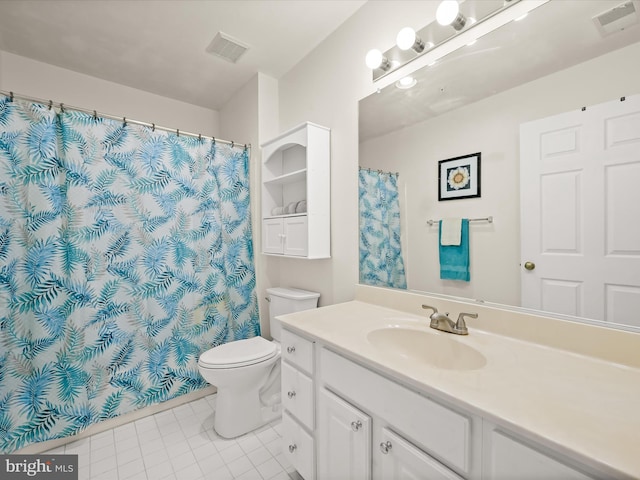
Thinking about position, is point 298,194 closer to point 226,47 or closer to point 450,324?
point 226,47

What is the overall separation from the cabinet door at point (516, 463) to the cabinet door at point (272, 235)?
5.17 feet

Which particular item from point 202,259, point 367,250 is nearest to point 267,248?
point 202,259

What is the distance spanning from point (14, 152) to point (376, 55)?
1.92m

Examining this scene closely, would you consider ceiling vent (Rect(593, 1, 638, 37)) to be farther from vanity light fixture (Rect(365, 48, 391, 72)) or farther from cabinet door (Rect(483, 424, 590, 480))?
cabinet door (Rect(483, 424, 590, 480))

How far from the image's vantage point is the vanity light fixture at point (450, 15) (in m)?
1.18

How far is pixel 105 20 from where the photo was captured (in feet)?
5.87

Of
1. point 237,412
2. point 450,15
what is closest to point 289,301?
point 237,412

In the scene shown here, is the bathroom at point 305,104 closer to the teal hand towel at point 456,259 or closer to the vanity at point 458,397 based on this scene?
the teal hand towel at point 456,259

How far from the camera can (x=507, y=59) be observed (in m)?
1.13

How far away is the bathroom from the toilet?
0.43 ft

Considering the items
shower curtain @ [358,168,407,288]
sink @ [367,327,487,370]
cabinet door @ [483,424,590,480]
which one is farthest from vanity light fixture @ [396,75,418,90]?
cabinet door @ [483,424,590,480]

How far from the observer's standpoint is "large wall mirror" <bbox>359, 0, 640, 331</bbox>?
0.88 m

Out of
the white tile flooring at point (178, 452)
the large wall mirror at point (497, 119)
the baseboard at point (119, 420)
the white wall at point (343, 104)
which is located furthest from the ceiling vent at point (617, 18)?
the baseboard at point (119, 420)

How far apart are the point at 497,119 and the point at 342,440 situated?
1330mm
